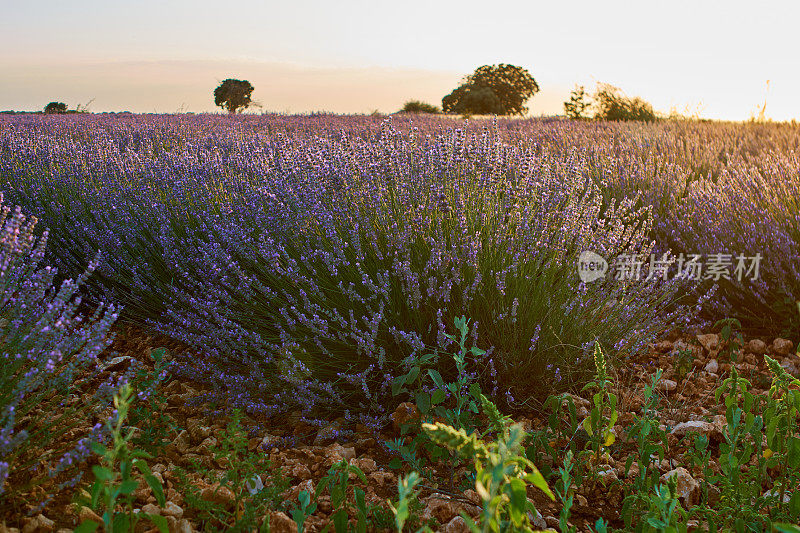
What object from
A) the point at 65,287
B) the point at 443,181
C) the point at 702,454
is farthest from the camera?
the point at 443,181

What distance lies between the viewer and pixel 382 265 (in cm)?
282

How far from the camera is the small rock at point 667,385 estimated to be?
3.00 m

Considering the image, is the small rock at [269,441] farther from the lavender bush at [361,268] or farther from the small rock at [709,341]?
the small rock at [709,341]

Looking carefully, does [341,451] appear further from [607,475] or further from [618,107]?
[618,107]

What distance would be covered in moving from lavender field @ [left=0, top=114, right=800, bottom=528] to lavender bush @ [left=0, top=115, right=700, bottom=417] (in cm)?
1

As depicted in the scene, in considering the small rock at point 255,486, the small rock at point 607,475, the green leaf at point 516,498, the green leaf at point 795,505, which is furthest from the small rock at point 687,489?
the small rock at point 255,486

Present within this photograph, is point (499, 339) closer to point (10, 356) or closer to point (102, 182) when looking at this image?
point (10, 356)

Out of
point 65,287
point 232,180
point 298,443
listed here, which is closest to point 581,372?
point 298,443

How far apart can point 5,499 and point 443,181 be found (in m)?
2.14

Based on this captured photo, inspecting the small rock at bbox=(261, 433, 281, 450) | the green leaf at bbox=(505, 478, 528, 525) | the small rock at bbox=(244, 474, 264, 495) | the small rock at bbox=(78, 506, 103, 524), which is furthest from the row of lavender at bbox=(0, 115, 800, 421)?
the green leaf at bbox=(505, 478, 528, 525)

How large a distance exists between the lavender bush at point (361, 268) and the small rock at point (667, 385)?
222 mm

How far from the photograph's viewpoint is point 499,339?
2.59 m

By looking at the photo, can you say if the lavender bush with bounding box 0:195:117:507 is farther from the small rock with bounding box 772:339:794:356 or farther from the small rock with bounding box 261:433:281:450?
the small rock with bounding box 772:339:794:356

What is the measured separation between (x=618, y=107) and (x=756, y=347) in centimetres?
1204
